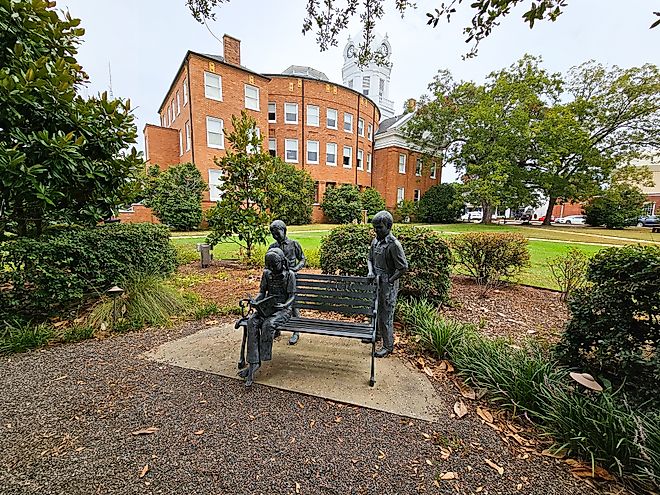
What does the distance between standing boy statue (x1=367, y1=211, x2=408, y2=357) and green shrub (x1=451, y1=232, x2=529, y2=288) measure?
327cm

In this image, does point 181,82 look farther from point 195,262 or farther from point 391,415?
point 391,415

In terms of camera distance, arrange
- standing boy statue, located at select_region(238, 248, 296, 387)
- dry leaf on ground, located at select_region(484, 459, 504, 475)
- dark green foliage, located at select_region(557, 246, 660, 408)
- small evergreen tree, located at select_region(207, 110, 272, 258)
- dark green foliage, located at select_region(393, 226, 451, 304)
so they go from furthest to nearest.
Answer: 1. small evergreen tree, located at select_region(207, 110, 272, 258)
2. dark green foliage, located at select_region(393, 226, 451, 304)
3. standing boy statue, located at select_region(238, 248, 296, 387)
4. dark green foliage, located at select_region(557, 246, 660, 408)
5. dry leaf on ground, located at select_region(484, 459, 504, 475)

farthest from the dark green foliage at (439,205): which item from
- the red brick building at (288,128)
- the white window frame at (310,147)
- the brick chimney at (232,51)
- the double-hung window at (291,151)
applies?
the brick chimney at (232,51)

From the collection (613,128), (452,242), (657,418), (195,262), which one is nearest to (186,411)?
(657,418)

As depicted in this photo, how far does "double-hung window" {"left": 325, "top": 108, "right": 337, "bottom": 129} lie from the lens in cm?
2756

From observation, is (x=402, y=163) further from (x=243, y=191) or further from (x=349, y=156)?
(x=243, y=191)

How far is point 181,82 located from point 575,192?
31.6 metres

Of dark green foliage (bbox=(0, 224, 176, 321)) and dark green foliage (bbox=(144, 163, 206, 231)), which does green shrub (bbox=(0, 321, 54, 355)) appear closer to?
dark green foliage (bbox=(0, 224, 176, 321))

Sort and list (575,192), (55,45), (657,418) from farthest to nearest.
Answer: (575,192), (55,45), (657,418)

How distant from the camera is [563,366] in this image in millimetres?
2936

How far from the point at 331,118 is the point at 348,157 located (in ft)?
13.0

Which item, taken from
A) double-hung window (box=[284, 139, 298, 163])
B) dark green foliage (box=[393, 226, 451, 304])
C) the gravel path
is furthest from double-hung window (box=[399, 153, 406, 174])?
the gravel path

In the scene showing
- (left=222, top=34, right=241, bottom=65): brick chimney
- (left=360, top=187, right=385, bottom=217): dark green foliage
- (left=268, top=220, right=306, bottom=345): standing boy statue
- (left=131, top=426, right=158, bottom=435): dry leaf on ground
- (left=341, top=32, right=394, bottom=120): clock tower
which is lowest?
(left=131, top=426, right=158, bottom=435): dry leaf on ground

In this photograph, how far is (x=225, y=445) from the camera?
7.14 ft
